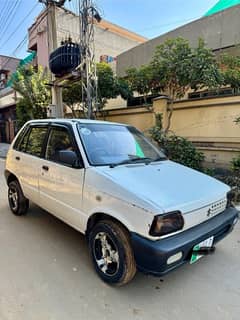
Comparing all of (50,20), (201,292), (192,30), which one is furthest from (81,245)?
(192,30)

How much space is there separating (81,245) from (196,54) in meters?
5.54

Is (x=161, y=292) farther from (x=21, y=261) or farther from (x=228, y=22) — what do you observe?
(x=228, y=22)

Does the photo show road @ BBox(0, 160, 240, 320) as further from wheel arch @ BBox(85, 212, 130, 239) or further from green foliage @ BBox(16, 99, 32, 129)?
green foliage @ BBox(16, 99, 32, 129)

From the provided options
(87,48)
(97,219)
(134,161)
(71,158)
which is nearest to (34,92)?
(87,48)

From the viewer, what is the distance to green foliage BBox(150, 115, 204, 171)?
6062 millimetres

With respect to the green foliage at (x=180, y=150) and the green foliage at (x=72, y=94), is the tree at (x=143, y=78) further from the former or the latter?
the green foliage at (x=72, y=94)

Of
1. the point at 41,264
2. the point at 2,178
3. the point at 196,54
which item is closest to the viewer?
the point at 41,264

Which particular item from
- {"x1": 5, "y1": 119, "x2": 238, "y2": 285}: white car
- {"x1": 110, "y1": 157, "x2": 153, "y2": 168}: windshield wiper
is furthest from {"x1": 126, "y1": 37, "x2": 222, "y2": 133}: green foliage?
{"x1": 110, "y1": 157, "x2": 153, "y2": 168}: windshield wiper

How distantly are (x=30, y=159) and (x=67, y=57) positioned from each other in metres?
5.31

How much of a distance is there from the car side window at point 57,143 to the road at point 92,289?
3.96 ft

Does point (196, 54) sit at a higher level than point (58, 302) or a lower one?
higher

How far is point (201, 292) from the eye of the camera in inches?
90.3

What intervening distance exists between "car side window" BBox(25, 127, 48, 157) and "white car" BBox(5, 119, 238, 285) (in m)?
0.03

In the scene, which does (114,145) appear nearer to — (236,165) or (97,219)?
(97,219)
